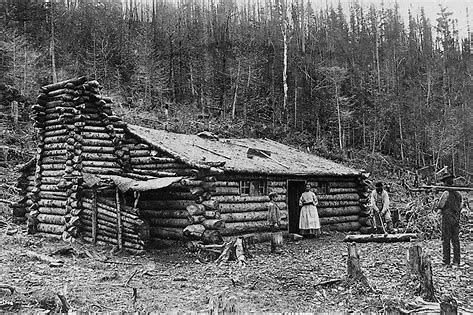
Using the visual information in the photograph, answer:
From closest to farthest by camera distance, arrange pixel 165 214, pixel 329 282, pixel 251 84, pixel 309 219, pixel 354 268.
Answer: pixel 354 268 → pixel 329 282 → pixel 165 214 → pixel 309 219 → pixel 251 84

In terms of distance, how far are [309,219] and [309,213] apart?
0.81 ft

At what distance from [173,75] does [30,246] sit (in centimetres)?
3555

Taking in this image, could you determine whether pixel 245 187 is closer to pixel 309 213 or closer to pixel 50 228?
pixel 309 213

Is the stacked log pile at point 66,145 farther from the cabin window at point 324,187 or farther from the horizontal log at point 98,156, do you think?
the cabin window at point 324,187

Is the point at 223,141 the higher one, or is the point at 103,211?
the point at 223,141

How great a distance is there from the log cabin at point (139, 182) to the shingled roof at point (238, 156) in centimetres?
7

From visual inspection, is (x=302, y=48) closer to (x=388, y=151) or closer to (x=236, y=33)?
(x=236, y=33)

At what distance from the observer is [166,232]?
51.3ft

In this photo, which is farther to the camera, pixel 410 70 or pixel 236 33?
pixel 236 33

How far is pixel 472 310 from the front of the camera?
7605 millimetres

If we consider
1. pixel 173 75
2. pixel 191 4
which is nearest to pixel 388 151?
pixel 173 75

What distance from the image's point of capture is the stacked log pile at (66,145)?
16484 mm

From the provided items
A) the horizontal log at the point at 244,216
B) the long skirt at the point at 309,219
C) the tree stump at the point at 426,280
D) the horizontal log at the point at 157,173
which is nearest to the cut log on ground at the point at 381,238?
the long skirt at the point at 309,219

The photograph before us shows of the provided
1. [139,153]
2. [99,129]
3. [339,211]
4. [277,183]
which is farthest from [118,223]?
[339,211]
